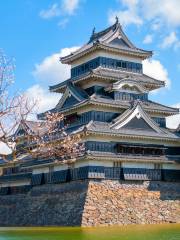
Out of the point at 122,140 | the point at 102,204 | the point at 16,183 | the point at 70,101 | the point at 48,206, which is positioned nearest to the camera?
the point at 102,204

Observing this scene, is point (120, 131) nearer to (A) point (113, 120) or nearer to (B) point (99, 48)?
(A) point (113, 120)

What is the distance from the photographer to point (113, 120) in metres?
35.6

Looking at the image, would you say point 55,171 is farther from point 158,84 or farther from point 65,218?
point 158,84

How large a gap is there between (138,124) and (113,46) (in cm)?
738

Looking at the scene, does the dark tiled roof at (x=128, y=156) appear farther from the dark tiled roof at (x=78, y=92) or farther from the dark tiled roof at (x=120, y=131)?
the dark tiled roof at (x=78, y=92)

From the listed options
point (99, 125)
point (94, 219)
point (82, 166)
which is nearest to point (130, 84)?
point (99, 125)

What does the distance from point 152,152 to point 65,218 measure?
8947mm

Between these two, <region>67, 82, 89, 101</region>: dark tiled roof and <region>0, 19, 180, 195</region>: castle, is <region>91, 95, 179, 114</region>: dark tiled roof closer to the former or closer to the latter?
<region>0, 19, 180, 195</region>: castle

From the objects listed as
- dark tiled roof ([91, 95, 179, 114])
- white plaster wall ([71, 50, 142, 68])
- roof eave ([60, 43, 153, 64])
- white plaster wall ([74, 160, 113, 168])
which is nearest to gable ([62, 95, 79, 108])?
dark tiled roof ([91, 95, 179, 114])

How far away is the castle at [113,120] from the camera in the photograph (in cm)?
3391

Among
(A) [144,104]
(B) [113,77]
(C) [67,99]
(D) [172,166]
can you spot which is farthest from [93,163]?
(B) [113,77]

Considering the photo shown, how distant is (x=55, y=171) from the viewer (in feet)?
120

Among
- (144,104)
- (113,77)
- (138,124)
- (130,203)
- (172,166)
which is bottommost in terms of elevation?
(130,203)

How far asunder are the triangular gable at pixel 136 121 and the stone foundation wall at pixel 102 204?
4388 millimetres
